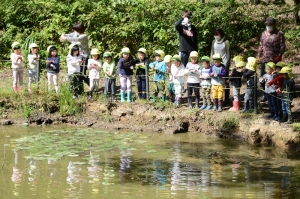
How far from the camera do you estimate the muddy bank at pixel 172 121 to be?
15047 mm

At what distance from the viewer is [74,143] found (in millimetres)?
15359

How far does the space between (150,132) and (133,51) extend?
5995 mm

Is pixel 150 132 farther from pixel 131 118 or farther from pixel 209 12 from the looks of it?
pixel 209 12

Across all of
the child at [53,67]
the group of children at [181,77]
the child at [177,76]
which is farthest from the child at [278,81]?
the child at [53,67]

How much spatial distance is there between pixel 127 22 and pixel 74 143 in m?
7.66

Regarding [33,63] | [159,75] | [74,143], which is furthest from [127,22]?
[74,143]

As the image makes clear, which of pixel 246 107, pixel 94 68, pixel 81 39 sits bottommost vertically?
pixel 246 107

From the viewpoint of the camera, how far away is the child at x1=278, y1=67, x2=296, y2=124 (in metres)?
14.8

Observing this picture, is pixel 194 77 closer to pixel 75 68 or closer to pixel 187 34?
pixel 187 34

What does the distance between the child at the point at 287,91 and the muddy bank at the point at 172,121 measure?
299 millimetres

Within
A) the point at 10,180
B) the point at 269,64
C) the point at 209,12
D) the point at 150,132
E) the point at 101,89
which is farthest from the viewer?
the point at 209,12

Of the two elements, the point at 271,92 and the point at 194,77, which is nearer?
the point at 271,92

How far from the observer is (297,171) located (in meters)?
13.2

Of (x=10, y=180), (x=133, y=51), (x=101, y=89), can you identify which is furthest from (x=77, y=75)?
(x=10, y=180)
